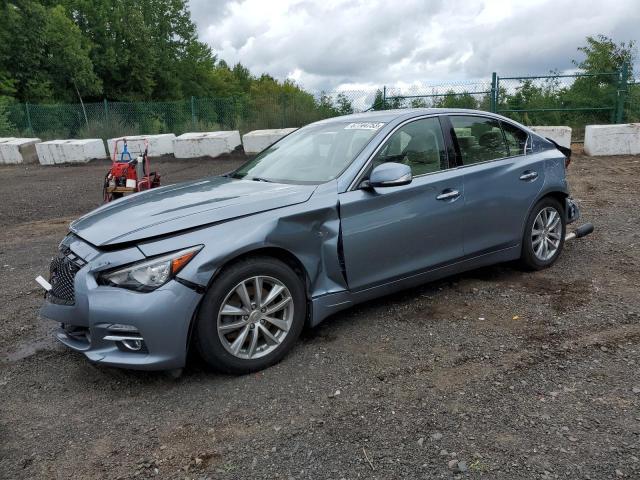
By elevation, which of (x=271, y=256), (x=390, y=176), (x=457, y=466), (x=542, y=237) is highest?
(x=390, y=176)

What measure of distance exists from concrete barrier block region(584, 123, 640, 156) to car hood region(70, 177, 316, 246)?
1148 cm

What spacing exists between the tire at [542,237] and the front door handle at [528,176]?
0.25 m

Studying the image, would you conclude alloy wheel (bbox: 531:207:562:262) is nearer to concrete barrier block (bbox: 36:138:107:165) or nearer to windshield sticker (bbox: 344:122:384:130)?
windshield sticker (bbox: 344:122:384:130)

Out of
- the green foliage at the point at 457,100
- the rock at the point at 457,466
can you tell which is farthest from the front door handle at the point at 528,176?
the green foliage at the point at 457,100

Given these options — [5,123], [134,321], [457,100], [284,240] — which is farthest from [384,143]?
[5,123]

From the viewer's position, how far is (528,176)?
16.1 feet

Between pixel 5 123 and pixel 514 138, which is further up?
pixel 5 123

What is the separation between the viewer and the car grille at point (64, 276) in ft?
11.0

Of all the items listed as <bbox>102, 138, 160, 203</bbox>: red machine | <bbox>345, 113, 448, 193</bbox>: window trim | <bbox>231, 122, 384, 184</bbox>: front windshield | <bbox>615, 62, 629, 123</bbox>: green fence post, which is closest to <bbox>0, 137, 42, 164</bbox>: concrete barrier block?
<bbox>102, 138, 160, 203</bbox>: red machine

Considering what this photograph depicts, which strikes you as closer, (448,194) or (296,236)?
(296,236)

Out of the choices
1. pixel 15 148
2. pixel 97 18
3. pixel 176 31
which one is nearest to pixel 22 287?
pixel 15 148

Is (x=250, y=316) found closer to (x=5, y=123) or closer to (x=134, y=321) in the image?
(x=134, y=321)

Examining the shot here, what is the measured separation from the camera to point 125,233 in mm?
3266

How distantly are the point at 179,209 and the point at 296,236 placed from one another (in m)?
0.77
